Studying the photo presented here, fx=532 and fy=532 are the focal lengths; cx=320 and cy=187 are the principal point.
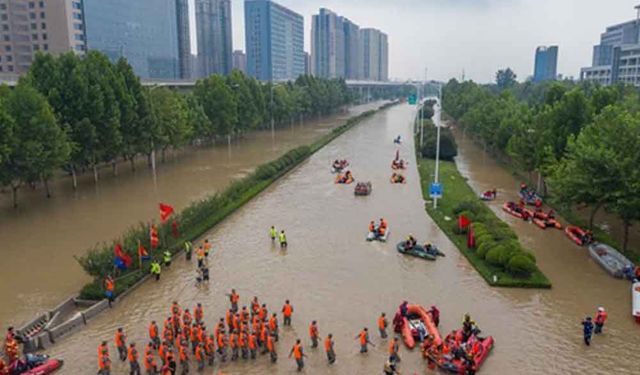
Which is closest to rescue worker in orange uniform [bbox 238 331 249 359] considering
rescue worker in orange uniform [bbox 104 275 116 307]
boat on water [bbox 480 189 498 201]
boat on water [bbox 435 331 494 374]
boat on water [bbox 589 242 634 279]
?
boat on water [bbox 435 331 494 374]

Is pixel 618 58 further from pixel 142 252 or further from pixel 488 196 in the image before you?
pixel 142 252

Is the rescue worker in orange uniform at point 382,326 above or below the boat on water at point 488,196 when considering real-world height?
below

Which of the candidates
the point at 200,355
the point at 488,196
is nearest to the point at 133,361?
the point at 200,355

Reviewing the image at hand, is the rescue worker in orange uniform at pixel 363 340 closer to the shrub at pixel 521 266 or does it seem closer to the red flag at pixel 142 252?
the shrub at pixel 521 266

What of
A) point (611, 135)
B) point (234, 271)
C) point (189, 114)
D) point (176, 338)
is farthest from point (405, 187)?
point (176, 338)

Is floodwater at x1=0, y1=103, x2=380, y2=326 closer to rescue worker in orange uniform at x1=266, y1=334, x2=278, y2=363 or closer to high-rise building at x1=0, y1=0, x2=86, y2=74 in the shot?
rescue worker in orange uniform at x1=266, y1=334, x2=278, y2=363

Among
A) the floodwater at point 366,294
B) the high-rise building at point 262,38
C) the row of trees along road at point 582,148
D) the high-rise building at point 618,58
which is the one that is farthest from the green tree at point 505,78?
the floodwater at point 366,294

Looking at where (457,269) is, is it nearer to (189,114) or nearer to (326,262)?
(326,262)
